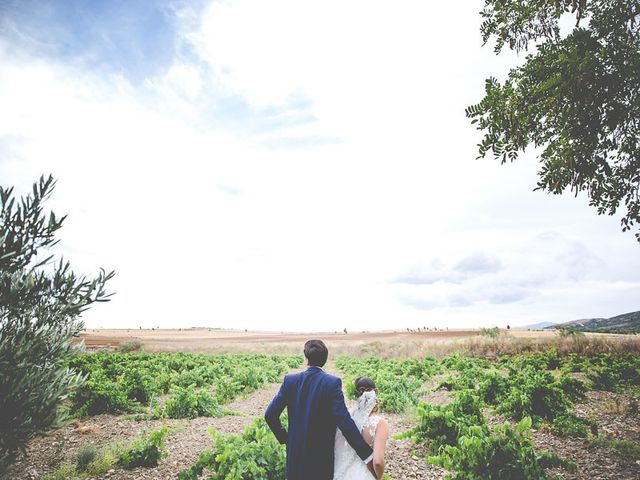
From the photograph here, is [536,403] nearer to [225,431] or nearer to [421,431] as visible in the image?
[421,431]

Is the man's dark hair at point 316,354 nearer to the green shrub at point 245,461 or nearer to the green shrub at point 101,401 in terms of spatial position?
the green shrub at point 245,461

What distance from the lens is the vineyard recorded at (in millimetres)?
6133

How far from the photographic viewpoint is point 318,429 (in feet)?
11.3

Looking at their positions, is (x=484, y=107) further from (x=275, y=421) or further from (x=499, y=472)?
(x=499, y=472)

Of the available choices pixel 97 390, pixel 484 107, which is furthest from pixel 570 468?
pixel 97 390

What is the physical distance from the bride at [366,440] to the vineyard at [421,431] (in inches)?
127

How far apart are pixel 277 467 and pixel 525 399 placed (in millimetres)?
7882

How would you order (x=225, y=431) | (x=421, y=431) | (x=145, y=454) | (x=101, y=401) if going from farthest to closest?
(x=101, y=401), (x=225, y=431), (x=421, y=431), (x=145, y=454)

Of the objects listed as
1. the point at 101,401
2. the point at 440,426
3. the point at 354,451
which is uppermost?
the point at 354,451

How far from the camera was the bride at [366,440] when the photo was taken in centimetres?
336

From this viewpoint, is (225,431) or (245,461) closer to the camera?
(245,461)

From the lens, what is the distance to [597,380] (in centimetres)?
1394

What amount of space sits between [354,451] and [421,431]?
6.42 m

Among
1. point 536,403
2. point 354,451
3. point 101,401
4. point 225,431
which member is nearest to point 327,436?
point 354,451
